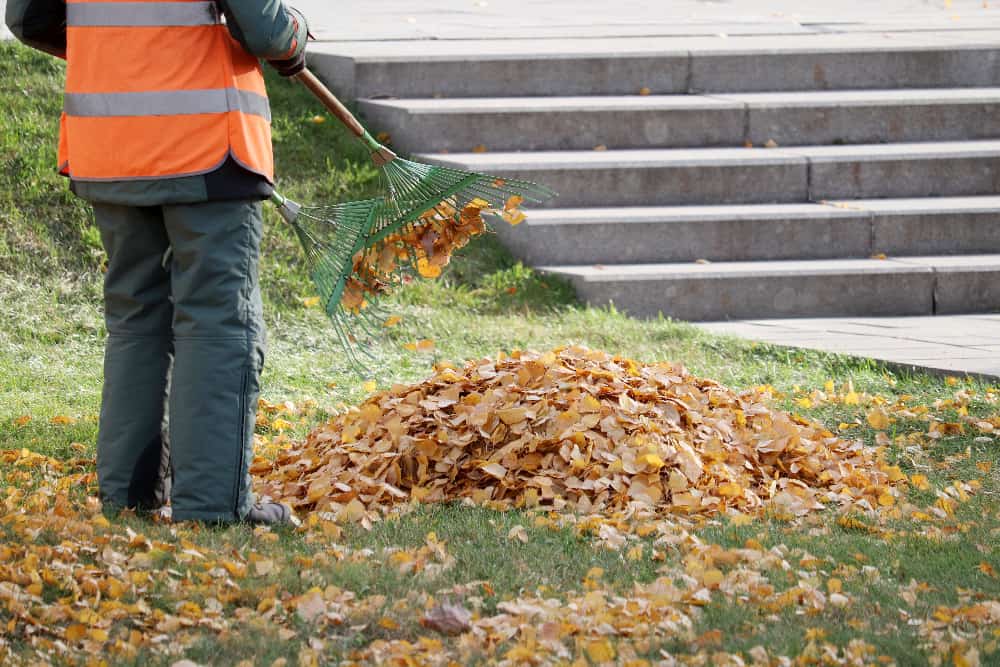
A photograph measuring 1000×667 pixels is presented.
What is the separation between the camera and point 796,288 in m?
7.77

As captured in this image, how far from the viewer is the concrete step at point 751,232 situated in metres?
→ 8.00

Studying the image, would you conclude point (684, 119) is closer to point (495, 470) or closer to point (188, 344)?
point (495, 470)

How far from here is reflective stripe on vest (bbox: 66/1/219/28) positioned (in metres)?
3.69

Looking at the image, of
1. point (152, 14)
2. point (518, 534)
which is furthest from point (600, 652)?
point (152, 14)

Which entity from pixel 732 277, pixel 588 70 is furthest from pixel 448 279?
pixel 588 70

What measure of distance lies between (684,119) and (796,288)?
170 cm

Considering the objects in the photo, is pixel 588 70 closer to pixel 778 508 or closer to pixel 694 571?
pixel 778 508

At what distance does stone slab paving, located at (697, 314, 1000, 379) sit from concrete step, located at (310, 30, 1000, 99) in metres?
2.43

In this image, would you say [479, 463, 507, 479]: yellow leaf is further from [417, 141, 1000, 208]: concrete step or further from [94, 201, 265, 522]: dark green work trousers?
[417, 141, 1000, 208]: concrete step

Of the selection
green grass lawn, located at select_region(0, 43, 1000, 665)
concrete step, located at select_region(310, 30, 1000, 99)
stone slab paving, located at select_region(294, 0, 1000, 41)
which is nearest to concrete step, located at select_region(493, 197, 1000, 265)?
concrete step, located at select_region(310, 30, 1000, 99)

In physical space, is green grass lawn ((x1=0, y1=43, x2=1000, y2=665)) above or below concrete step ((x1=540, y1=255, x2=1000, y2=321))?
below

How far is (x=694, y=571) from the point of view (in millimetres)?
3598

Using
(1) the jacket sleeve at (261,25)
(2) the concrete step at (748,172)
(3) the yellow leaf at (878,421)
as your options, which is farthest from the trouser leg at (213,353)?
(2) the concrete step at (748,172)

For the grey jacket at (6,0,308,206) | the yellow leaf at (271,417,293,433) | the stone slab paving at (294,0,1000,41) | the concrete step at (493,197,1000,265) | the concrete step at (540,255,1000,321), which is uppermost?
the stone slab paving at (294,0,1000,41)
